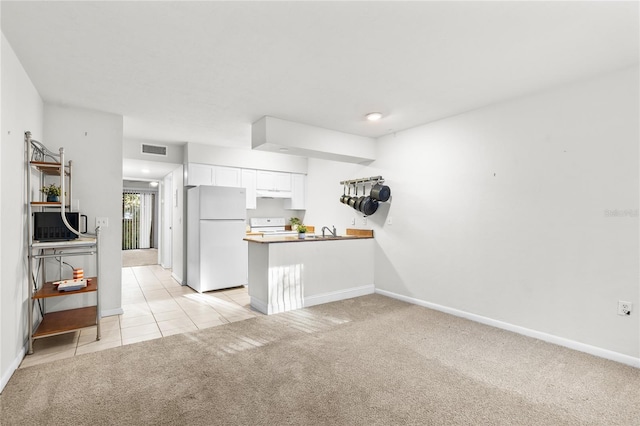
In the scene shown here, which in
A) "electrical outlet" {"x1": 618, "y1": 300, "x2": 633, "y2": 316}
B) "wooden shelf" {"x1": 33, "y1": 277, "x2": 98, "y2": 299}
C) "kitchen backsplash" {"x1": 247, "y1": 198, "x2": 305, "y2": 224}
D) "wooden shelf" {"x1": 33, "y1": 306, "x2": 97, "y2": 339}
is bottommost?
"wooden shelf" {"x1": 33, "y1": 306, "x2": 97, "y2": 339}

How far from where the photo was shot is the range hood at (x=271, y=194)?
5.96 meters

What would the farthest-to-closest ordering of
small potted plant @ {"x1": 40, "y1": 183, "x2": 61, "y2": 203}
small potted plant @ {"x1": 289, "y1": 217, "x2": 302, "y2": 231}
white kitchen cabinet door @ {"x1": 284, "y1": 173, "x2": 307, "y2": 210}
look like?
1. small potted plant @ {"x1": 289, "y1": 217, "x2": 302, "y2": 231}
2. white kitchen cabinet door @ {"x1": 284, "y1": 173, "x2": 307, "y2": 210}
3. small potted plant @ {"x1": 40, "y1": 183, "x2": 61, "y2": 203}

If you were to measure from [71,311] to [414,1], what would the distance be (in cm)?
415

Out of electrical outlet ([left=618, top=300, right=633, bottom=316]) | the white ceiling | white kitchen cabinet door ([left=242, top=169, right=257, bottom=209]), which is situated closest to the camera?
the white ceiling

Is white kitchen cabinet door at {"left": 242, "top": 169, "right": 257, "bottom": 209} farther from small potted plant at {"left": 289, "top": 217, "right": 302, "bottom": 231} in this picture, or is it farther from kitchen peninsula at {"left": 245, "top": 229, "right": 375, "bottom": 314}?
kitchen peninsula at {"left": 245, "top": 229, "right": 375, "bottom": 314}

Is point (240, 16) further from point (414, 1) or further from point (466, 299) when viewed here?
point (466, 299)

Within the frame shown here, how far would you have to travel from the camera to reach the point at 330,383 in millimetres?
2195

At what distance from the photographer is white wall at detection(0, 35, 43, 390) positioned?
6.93 feet

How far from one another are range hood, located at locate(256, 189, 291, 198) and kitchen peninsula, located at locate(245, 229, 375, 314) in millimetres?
1910

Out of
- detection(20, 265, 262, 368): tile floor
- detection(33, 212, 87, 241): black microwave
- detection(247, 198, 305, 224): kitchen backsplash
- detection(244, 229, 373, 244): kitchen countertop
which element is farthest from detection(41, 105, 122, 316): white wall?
detection(247, 198, 305, 224): kitchen backsplash

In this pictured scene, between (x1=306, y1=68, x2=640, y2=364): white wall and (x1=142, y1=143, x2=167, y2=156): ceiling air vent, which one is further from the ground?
(x1=142, y1=143, x2=167, y2=156): ceiling air vent

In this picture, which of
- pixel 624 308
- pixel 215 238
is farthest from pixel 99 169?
pixel 624 308

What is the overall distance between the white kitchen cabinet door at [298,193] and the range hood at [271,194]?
0.13 meters

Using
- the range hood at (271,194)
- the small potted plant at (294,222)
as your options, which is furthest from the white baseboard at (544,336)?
the range hood at (271,194)
